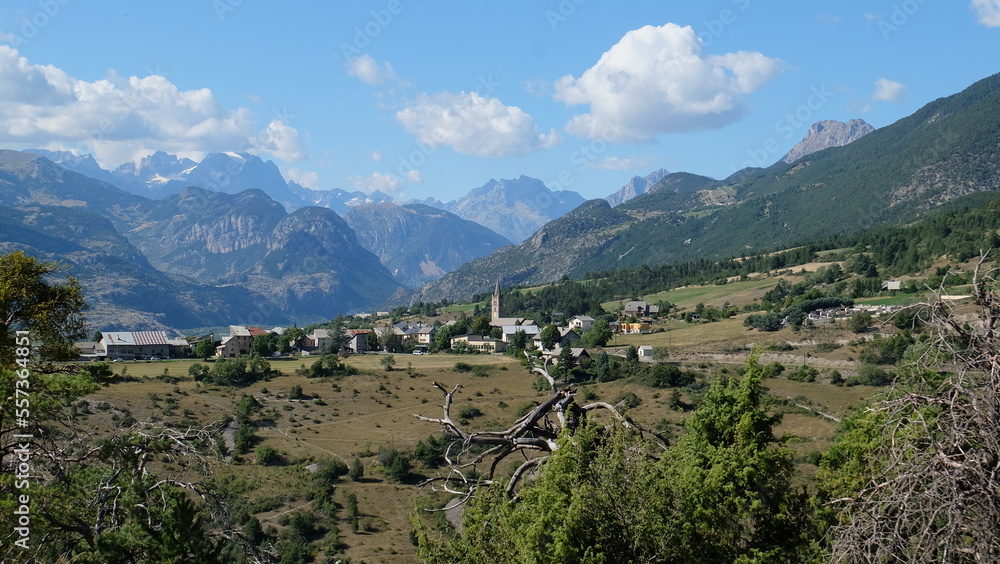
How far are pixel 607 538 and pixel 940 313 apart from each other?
12.8ft

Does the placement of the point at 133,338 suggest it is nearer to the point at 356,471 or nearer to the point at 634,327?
the point at 356,471

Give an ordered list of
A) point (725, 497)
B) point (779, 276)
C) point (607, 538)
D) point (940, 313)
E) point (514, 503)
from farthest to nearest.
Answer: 1. point (779, 276)
2. point (725, 497)
3. point (514, 503)
4. point (607, 538)
5. point (940, 313)

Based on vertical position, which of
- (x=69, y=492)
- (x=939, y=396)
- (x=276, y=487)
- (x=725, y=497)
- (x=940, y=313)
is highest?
(x=940, y=313)

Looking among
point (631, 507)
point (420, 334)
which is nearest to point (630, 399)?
point (631, 507)

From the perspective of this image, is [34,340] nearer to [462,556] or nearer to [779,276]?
[462,556]

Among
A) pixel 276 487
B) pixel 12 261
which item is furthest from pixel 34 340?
pixel 276 487

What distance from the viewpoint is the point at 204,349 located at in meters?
98.2

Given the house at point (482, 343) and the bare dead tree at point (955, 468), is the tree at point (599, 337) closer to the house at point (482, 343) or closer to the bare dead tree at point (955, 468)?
the house at point (482, 343)

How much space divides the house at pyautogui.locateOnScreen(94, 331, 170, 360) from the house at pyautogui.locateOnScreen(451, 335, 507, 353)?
1694 inches

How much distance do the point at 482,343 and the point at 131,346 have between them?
51019 millimetres

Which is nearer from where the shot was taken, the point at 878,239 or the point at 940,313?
the point at 940,313

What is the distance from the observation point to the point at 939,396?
555cm

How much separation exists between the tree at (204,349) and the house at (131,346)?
502cm

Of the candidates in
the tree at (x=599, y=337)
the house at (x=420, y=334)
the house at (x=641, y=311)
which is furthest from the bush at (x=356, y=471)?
the house at (x=641, y=311)
